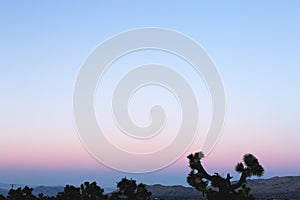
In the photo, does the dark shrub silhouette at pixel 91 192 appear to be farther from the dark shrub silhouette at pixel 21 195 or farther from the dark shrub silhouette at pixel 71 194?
the dark shrub silhouette at pixel 21 195

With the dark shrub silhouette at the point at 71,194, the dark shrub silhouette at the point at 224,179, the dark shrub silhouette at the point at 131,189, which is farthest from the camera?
the dark shrub silhouette at the point at 71,194

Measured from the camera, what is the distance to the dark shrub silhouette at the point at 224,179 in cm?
2898

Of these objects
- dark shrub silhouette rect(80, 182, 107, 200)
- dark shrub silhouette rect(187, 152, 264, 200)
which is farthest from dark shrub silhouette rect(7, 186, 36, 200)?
dark shrub silhouette rect(187, 152, 264, 200)

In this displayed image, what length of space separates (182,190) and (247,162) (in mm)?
154345

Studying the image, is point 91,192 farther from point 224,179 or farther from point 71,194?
point 224,179

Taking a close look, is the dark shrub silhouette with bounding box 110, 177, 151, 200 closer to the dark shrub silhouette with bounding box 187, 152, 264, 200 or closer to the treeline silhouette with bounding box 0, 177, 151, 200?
the treeline silhouette with bounding box 0, 177, 151, 200

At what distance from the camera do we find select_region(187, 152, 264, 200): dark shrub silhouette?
2898 cm

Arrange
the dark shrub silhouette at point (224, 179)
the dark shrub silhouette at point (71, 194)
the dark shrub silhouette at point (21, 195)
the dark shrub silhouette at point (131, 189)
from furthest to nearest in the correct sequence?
1. the dark shrub silhouette at point (21, 195)
2. the dark shrub silhouette at point (71, 194)
3. the dark shrub silhouette at point (131, 189)
4. the dark shrub silhouette at point (224, 179)

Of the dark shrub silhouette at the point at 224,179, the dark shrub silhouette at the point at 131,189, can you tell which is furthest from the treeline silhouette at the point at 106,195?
the dark shrub silhouette at the point at 224,179

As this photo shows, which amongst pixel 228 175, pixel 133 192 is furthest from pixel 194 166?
pixel 133 192

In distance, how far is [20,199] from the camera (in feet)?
174

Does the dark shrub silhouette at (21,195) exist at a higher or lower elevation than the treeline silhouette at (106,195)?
higher

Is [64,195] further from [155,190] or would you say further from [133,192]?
Result: [155,190]

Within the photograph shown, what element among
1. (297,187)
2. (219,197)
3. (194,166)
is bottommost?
(219,197)
